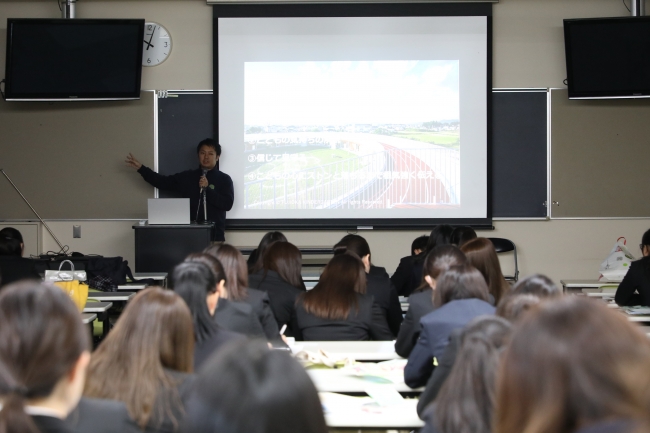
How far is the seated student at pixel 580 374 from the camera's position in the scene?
835mm

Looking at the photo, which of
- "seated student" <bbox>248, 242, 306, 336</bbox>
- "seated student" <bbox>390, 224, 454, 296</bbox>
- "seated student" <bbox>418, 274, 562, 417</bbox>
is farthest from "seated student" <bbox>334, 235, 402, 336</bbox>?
"seated student" <bbox>418, 274, 562, 417</bbox>

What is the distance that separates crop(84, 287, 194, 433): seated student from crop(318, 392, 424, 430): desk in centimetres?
56

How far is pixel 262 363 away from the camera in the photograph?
84 cm

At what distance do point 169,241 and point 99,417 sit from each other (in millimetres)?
4865

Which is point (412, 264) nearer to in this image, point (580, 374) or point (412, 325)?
point (412, 325)

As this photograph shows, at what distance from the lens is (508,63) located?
6.88 metres

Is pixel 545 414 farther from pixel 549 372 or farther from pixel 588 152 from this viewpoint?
pixel 588 152

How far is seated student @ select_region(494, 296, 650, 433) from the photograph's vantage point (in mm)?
835

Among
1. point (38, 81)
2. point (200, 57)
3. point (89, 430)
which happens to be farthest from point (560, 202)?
point (89, 430)

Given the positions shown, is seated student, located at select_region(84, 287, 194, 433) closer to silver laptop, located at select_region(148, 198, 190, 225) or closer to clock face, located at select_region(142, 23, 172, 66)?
silver laptop, located at select_region(148, 198, 190, 225)

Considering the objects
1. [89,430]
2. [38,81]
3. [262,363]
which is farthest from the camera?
[38,81]

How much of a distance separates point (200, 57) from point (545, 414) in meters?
6.44

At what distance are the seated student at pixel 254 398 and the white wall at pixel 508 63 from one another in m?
6.07

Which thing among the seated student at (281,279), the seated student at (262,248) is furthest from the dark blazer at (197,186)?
the seated student at (281,279)
